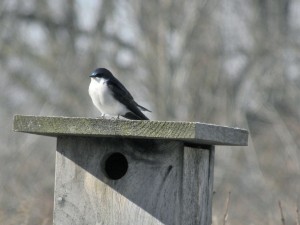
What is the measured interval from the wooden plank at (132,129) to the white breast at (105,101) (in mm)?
531

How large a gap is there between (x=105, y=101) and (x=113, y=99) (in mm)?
40

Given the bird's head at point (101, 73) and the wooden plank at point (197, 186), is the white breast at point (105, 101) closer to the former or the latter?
the bird's head at point (101, 73)

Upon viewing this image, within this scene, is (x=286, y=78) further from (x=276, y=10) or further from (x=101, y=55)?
(x=101, y=55)

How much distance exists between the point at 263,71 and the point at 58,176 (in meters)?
11.3

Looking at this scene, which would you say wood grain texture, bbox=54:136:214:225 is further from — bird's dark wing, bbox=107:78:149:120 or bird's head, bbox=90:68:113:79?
bird's head, bbox=90:68:113:79

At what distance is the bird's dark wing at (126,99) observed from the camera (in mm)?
4297

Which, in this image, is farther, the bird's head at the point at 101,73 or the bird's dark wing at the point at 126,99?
the bird's head at the point at 101,73

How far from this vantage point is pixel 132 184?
12.9ft

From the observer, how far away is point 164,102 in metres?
15.1

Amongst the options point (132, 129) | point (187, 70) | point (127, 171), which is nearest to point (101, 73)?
point (127, 171)

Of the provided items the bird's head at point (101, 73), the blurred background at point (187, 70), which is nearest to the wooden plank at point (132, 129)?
the bird's head at point (101, 73)

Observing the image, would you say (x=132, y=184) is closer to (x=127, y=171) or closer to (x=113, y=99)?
(x=127, y=171)

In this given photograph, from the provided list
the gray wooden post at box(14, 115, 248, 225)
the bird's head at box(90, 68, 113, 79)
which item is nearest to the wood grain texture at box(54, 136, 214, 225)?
the gray wooden post at box(14, 115, 248, 225)

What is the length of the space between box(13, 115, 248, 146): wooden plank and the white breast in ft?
1.74
